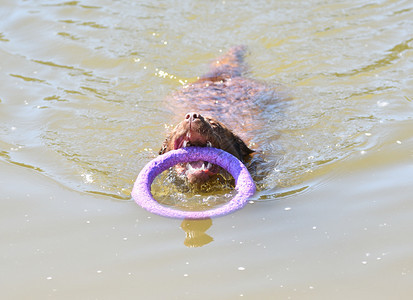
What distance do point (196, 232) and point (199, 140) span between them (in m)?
1.12

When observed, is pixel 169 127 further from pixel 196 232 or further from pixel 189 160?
pixel 196 232

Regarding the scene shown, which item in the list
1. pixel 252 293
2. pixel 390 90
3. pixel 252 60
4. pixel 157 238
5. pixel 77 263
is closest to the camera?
pixel 252 293

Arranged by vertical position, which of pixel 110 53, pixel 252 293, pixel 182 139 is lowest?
pixel 252 293

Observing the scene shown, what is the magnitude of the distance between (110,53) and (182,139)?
3838 mm

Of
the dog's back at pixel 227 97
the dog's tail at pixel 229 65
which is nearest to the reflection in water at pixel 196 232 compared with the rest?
the dog's back at pixel 227 97

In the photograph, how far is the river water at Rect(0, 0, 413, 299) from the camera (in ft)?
15.4

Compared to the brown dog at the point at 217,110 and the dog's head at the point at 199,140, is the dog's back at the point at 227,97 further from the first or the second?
the dog's head at the point at 199,140

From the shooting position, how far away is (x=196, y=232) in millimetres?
5348

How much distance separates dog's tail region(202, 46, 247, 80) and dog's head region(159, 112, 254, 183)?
2.41 metres

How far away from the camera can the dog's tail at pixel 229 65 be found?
29.0ft

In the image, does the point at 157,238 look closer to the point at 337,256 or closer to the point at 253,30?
the point at 337,256

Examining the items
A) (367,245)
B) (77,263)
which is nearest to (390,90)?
(367,245)

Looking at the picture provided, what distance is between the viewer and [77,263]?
4855 mm

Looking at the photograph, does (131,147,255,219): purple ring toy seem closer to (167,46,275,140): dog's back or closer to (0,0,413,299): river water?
(0,0,413,299): river water
